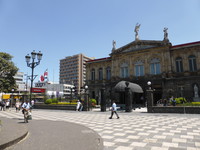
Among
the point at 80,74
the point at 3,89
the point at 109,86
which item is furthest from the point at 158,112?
the point at 80,74

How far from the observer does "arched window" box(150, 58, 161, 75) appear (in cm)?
3103

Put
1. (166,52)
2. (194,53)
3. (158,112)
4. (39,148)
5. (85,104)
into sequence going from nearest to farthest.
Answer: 1. (39,148)
2. (158,112)
3. (85,104)
4. (194,53)
5. (166,52)

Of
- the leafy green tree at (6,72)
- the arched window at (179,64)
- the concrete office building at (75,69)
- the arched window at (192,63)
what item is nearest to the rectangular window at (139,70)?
the arched window at (179,64)

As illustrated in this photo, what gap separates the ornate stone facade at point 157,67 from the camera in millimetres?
27875

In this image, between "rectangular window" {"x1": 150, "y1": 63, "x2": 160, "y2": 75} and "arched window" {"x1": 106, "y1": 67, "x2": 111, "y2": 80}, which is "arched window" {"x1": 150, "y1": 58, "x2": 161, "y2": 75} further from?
"arched window" {"x1": 106, "y1": 67, "x2": 111, "y2": 80}

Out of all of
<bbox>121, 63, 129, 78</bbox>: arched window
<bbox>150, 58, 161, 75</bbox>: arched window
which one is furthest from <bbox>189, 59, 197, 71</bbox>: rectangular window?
<bbox>121, 63, 129, 78</bbox>: arched window

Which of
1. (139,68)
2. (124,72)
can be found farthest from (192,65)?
(124,72)

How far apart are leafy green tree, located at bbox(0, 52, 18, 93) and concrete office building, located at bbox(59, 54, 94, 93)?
71356mm

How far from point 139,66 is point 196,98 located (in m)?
12.5

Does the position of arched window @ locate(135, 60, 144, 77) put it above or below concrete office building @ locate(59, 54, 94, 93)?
below

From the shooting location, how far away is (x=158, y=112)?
17453 millimetres

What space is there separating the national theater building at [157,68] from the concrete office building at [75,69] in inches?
2892

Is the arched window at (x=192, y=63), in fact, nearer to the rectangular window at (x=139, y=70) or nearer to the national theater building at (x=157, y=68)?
the national theater building at (x=157, y=68)

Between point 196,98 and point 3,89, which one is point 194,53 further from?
point 3,89
